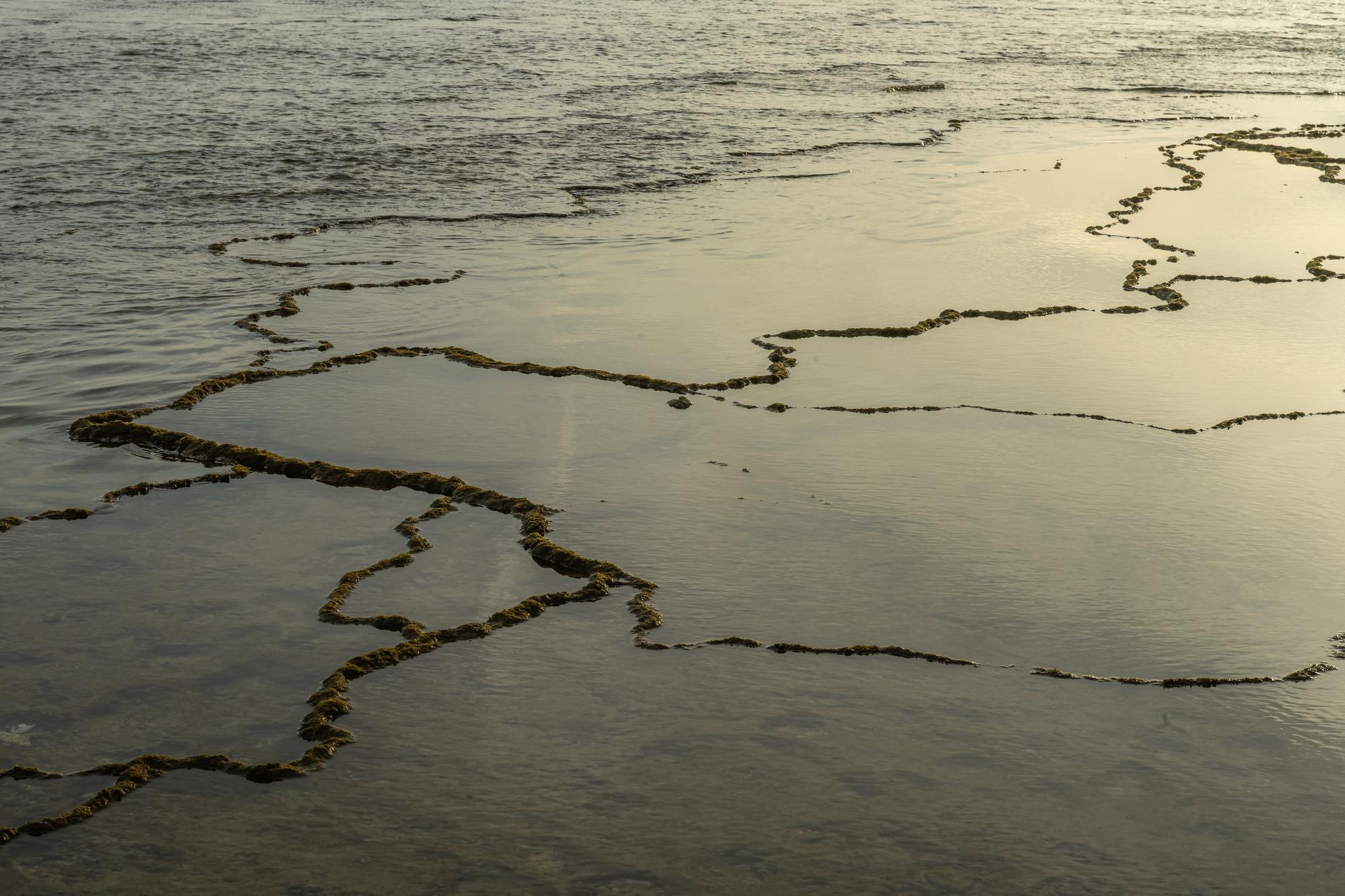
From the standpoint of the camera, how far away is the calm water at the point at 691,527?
76.9 inches

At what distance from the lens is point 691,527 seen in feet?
9.63

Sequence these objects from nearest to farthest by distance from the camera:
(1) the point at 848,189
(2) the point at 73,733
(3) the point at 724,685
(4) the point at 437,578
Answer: (2) the point at 73,733 → (3) the point at 724,685 → (4) the point at 437,578 → (1) the point at 848,189

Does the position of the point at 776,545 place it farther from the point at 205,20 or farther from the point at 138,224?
the point at 205,20

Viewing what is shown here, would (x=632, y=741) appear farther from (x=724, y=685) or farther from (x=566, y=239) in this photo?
(x=566, y=239)

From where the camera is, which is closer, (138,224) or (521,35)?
(138,224)

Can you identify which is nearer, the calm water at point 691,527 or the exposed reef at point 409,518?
the calm water at point 691,527

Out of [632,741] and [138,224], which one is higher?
[138,224]

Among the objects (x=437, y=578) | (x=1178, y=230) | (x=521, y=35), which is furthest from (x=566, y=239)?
(x=521, y=35)

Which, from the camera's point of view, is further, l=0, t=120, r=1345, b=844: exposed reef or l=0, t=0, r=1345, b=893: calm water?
l=0, t=120, r=1345, b=844: exposed reef

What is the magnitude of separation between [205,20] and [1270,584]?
12.8m

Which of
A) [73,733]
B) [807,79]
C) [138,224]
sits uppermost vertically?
[807,79]

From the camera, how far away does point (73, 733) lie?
7.02 feet

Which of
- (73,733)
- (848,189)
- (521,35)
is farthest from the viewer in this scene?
(521,35)

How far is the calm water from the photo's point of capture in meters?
1.95
